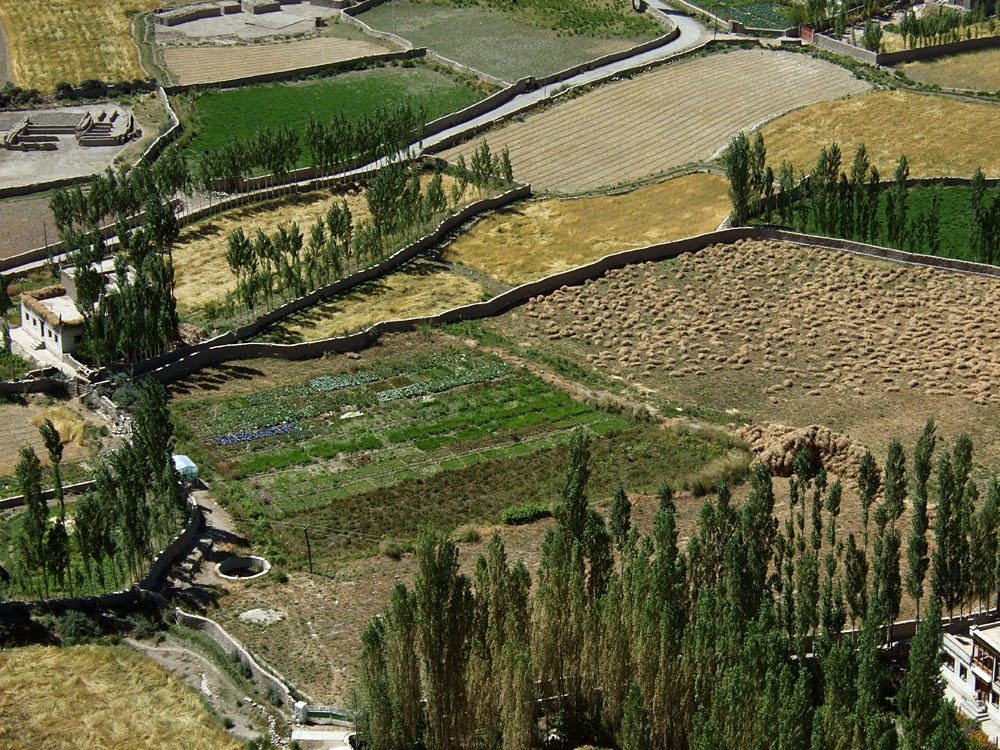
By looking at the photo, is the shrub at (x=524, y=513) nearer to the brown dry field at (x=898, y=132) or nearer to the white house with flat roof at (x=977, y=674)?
the white house with flat roof at (x=977, y=674)

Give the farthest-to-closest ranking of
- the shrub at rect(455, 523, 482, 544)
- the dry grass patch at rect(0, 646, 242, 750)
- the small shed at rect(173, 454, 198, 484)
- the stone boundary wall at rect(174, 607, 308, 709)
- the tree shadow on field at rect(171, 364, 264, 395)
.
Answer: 1. the tree shadow on field at rect(171, 364, 264, 395)
2. the small shed at rect(173, 454, 198, 484)
3. the shrub at rect(455, 523, 482, 544)
4. the stone boundary wall at rect(174, 607, 308, 709)
5. the dry grass patch at rect(0, 646, 242, 750)

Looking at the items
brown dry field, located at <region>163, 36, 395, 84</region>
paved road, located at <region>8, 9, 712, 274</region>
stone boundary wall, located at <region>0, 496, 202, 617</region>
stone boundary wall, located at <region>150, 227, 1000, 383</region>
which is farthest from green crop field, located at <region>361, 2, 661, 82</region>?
stone boundary wall, located at <region>0, 496, 202, 617</region>

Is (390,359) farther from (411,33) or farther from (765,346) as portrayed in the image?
(411,33)

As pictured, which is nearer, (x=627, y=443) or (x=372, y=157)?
(x=627, y=443)

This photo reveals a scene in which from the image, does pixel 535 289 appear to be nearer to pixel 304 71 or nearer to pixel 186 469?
pixel 186 469

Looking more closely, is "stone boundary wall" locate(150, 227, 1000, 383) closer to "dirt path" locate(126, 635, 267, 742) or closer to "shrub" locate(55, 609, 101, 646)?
"shrub" locate(55, 609, 101, 646)

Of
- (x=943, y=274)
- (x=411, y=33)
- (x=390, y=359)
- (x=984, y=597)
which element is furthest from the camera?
(x=411, y=33)

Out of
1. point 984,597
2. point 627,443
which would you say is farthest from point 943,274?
point 984,597
